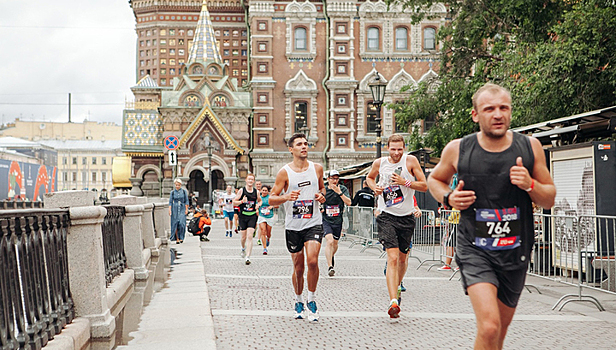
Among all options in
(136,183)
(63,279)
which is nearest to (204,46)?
(136,183)

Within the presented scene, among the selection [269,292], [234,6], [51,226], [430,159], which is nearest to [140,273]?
[269,292]

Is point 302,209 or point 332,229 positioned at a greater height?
point 302,209

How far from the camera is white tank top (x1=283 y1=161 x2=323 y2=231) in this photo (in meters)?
8.60

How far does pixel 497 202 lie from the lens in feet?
16.0

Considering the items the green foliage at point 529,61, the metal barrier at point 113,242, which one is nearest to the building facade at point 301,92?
the green foliage at point 529,61

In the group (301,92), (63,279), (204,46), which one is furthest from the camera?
(204,46)

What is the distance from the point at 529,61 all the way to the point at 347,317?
509 inches

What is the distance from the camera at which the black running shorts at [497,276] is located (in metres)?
4.87

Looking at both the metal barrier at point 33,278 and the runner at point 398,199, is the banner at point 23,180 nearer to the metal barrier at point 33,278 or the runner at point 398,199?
the runner at point 398,199

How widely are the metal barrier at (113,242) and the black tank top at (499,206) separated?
4838 millimetres

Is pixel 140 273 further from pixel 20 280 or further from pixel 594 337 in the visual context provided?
pixel 594 337

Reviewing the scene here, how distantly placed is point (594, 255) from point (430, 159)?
13433 mm

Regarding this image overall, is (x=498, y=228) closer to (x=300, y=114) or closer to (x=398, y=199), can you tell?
(x=398, y=199)

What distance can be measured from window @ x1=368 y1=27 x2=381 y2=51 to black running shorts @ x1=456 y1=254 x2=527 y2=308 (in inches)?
2023
